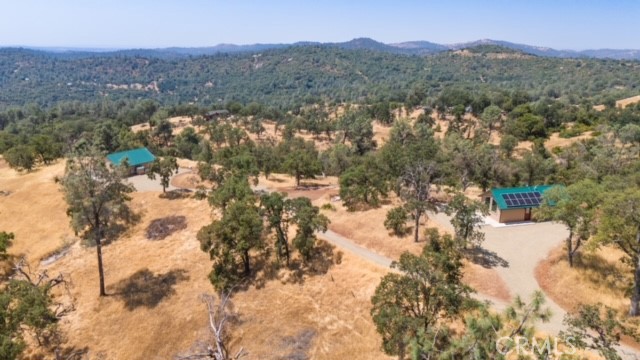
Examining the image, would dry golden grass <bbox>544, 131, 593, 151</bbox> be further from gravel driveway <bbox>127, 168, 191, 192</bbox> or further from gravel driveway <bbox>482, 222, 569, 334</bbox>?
gravel driveway <bbox>127, 168, 191, 192</bbox>

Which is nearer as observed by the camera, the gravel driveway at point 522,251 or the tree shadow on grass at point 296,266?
the gravel driveway at point 522,251

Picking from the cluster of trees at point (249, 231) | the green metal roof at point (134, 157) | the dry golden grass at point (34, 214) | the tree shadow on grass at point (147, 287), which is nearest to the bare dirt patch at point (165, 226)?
the tree shadow on grass at point (147, 287)

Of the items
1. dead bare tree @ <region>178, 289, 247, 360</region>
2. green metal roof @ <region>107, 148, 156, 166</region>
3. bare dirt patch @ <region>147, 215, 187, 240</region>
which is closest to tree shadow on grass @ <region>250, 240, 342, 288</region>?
dead bare tree @ <region>178, 289, 247, 360</region>

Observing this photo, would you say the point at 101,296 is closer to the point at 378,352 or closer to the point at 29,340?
the point at 29,340

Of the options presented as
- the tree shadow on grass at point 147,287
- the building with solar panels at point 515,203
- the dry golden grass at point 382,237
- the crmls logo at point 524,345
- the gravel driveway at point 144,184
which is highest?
the crmls logo at point 524,345

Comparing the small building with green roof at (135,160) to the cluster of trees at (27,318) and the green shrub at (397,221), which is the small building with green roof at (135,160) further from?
the green shrub at (397,221)

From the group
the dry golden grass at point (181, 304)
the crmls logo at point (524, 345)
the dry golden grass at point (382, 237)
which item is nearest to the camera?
the crmls logo at point (524, 345)
